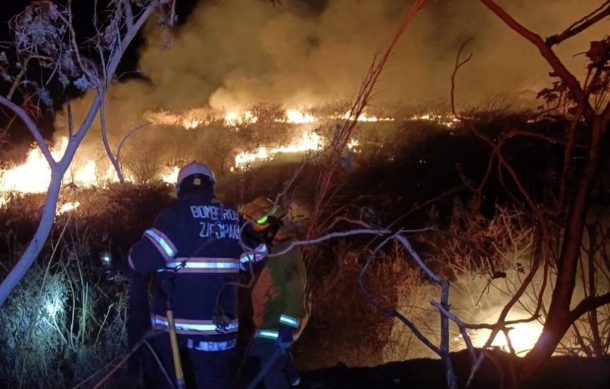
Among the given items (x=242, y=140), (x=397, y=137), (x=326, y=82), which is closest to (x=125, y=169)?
(x=242, y=140)

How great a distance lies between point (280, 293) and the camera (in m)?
3.70

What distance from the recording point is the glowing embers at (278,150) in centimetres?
1389

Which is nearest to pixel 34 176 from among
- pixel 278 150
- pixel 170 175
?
pixel 170 175

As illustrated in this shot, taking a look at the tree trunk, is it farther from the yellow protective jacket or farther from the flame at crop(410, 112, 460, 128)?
the flame at crop(410, 112, 460, 128)

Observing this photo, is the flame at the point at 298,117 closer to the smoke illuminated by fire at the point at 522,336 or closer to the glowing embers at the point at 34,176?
the glowing embers at the point at 34,176

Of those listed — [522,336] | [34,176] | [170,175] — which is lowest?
[522,336]

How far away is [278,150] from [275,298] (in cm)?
1148

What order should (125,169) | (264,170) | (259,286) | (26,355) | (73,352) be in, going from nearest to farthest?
1. (259,286)
2. (26,355)
3. (73,352)
4. (264,170)
5. (125,169)

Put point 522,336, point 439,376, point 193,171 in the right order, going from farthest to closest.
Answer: point 522,336 < point 439,376 < point 193,171

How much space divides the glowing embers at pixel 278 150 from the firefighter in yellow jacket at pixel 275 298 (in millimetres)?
9645

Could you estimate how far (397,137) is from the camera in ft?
53.6

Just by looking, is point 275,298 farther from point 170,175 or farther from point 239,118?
point 239,118

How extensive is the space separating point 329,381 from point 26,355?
2.27 metres

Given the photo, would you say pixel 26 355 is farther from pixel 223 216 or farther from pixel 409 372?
pixel 409 372
